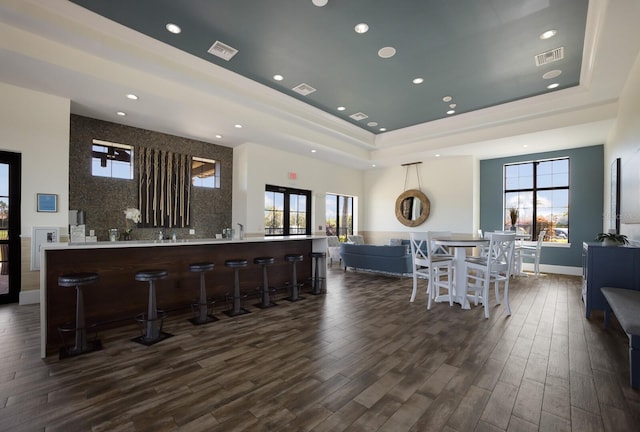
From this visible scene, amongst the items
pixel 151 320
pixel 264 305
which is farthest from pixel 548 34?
pixel 151 320

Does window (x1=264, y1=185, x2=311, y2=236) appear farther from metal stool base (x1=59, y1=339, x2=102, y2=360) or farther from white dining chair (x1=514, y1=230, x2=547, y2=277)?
white dining chair (x1=514, y1=230, x2=547, y2=277)

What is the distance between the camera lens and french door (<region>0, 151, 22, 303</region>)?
4.47 metres

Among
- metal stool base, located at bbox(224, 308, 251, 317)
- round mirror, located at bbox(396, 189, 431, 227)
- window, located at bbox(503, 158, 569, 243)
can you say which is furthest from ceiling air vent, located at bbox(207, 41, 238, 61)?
window, located at bbox(503, 158, 569, 243)

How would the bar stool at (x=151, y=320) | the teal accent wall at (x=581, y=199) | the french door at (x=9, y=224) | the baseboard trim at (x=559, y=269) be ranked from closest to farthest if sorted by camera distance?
the bar stool at (x=151, y=320), the french door at (x=9, y=224), the teal accent wall at (x=581, y=199), the baseboard trim at (x=559, y=269)

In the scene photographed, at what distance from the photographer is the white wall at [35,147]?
14.3ft

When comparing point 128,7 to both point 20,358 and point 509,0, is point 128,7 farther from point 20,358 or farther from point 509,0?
point 509,0

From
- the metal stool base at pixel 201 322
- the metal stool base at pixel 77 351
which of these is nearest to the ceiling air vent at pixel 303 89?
the metal stool base at pixel 201 322

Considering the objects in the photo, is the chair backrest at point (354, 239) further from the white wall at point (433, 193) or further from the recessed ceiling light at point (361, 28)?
the recessed ceiling light at point (361, 28)

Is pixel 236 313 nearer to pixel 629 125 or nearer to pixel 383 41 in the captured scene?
pixel 383 41

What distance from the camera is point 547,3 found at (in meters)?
3.26

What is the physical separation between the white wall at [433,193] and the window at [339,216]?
63cm

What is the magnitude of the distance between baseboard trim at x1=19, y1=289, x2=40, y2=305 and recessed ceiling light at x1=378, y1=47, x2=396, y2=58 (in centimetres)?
616

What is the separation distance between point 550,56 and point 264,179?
5796 mm

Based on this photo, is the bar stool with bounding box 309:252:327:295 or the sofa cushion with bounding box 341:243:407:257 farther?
the sofa cushion with bounding box 341:243:407:257
